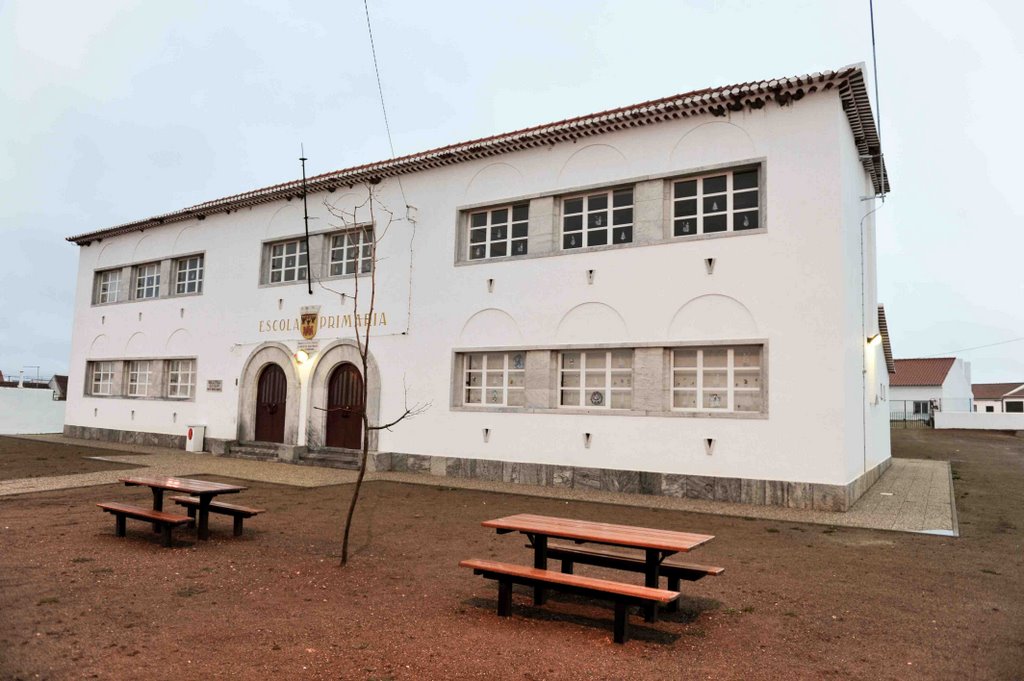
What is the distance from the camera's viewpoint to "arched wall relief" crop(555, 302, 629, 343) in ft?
41.9

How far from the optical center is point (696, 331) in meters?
12.0

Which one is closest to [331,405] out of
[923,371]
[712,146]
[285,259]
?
[285,259]

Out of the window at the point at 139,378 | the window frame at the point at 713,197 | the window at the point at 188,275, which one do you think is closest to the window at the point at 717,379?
the window frame at the point at 713,197

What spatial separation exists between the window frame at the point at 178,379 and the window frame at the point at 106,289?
12.8 ft

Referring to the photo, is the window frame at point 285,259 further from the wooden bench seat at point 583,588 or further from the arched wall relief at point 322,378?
the wooden bench seat at point 583,588

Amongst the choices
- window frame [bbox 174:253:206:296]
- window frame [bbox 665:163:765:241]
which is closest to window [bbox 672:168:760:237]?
window frame [bbox 665:163:765:241]

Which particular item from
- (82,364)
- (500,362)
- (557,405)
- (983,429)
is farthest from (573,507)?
(983,429)

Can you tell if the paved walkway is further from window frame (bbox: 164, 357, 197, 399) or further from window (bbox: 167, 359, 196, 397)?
window (bbox: 167, 359, 196, 397)

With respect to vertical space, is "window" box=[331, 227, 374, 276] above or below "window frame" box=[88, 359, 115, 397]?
above

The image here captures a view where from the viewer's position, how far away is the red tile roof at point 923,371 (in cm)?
5262

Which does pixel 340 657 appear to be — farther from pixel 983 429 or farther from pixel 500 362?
pixel 983 429

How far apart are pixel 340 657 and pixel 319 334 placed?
43.4 feet

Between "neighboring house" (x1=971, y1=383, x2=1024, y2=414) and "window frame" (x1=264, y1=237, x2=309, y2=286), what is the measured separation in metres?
57.9

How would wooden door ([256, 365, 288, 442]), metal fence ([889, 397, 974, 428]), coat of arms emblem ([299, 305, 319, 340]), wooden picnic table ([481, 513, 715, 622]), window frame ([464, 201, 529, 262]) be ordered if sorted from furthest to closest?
metal fence ([889, 397, 974, 428]) < wooden door ([256, 365, 288, 442]) < coat of arms emblem ([299, 305, 319, 340]) < window frame ([464, 201, 529, 262]) < wooden picnic table ([481, 513, 715, 622])
